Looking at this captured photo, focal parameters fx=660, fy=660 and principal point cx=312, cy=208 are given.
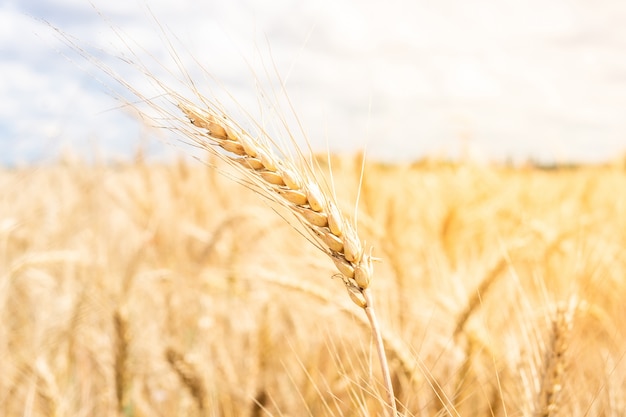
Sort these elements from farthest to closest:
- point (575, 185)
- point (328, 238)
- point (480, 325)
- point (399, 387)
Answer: point (575, 185) → point (480, 325) → point (399, 387) → point (328, 238)

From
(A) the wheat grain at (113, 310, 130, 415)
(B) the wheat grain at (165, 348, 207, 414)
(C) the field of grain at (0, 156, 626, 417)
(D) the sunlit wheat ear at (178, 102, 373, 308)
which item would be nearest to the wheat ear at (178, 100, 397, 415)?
(D) the sunlit wheat ear at (178, 102, 373, 308)

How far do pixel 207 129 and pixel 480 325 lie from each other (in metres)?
1.20

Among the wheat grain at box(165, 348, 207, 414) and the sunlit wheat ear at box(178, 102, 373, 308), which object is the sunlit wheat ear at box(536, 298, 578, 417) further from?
the wheat grain at box(165, 348, 207, 414)

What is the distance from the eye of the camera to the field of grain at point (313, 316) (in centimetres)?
129

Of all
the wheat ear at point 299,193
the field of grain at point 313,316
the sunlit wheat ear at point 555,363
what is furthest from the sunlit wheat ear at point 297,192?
the sunlit wheat ear at point 555,363

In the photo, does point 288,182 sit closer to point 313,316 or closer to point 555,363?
point 555,363

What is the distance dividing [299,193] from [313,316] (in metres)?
1.84

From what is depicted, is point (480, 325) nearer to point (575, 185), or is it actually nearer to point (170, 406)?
point (170, 406)

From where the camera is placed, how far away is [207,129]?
0.76 metres

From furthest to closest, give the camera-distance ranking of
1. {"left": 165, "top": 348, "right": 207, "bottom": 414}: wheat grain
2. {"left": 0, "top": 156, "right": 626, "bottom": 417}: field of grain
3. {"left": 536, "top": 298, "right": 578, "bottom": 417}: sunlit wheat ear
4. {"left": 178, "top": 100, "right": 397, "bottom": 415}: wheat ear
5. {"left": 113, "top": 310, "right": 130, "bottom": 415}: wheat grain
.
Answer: {"left": 113, "top": 310, "right": 130, "bottom": 415}: wheat grain, {"left": 165, "top": 348, "right": 207, "bottom": 414}: wheat grain, {"left": 0, "top": 156, "right": 626, "bottom": 417}: field of grain, {"left": 536, "top": 298, "right": 578, "bottom": 417}: sunlit wheat ear, {"left": 178, "top": 100, "right": 397, "bottom": 415}: wheat ear

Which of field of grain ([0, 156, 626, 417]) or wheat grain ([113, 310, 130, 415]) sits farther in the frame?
wheat grain ([113, 310, 130, 415])

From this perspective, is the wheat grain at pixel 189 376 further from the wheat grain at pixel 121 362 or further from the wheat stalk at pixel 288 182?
the wheat stalk at pixel 288 182

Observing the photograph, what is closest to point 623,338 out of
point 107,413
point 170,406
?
point 170,406

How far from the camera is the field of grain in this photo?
4.23 ft
